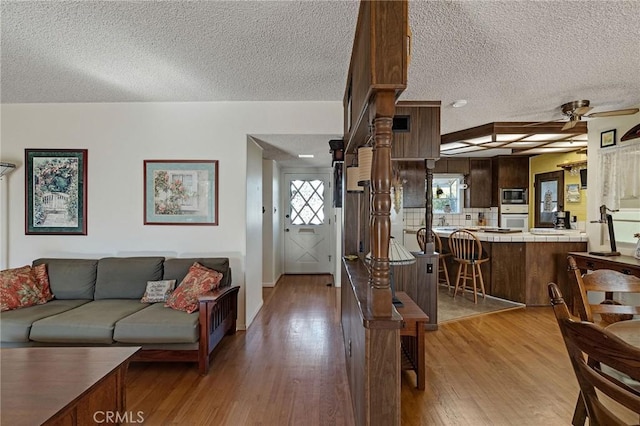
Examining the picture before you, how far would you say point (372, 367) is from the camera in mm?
1546

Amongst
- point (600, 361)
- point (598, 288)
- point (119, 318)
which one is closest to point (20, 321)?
point (119, 318)

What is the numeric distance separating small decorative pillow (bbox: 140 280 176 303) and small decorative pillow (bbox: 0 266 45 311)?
0.95m

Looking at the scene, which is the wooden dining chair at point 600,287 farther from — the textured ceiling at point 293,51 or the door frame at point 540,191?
the door frame at point 540,191

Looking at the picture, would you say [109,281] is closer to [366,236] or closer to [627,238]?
[366,236]

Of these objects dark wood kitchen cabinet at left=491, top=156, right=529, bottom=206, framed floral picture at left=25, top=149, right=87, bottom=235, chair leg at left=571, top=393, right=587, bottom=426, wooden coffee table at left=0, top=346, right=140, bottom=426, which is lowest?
chair leg at left=571, top=393, right=587, bottom=426

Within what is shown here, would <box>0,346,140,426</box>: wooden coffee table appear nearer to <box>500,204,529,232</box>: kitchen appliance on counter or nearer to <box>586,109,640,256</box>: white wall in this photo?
<box>586,109,640,256</box>: white wall

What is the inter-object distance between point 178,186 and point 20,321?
174cm

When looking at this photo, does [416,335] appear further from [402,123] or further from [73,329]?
[73,329]

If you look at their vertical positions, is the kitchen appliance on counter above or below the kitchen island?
above

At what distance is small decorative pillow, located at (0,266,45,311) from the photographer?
9.55 ft

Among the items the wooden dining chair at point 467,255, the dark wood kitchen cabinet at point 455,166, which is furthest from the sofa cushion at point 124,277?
the dark wood kitchen cabinet at point 455,166

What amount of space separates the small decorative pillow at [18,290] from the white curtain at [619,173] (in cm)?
625

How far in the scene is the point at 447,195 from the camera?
728cm

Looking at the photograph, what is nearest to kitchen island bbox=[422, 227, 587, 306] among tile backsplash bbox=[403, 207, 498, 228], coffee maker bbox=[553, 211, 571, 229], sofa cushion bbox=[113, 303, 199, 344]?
coffee maker bbox=[553, 211, 571, 229]
